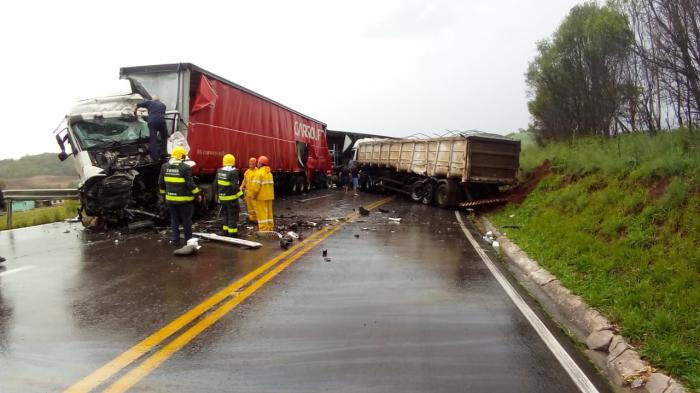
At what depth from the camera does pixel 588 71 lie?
71.1 feet

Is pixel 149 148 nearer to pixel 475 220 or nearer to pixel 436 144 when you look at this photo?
pixel 475 220

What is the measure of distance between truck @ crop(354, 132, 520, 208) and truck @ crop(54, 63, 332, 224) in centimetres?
632

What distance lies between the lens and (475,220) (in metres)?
15.0

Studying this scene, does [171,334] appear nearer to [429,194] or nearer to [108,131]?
[108,131]

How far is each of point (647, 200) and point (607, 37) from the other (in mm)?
11831

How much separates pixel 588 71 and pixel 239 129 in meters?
14.8

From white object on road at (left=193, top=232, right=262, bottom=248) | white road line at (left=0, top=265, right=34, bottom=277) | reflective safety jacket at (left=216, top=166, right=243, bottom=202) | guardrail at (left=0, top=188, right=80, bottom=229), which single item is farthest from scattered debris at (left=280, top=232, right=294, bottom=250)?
guardrail at (left=0, top=188, right=80, bottom=229)

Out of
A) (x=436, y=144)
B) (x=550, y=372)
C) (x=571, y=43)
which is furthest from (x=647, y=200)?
(x=571, y=43)

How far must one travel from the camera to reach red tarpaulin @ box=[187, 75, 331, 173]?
13.3m

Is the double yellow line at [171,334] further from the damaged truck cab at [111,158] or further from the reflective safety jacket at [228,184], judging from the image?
the damaged truck cab at [111,158]

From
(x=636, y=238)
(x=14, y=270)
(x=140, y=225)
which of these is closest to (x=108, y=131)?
(x=140, y=225)

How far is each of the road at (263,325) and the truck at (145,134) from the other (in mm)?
2331

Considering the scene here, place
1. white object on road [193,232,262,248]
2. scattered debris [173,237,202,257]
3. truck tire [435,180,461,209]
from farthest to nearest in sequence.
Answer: truck tire [435,180,461,209]
white object on road [193,232,262,248]
scattered debris [173,237,202,257]

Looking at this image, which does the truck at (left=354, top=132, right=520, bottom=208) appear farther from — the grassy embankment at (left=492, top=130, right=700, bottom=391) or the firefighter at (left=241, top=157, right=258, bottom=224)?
the firefighter at (left=241, top=157, right=258, bottom=224)
